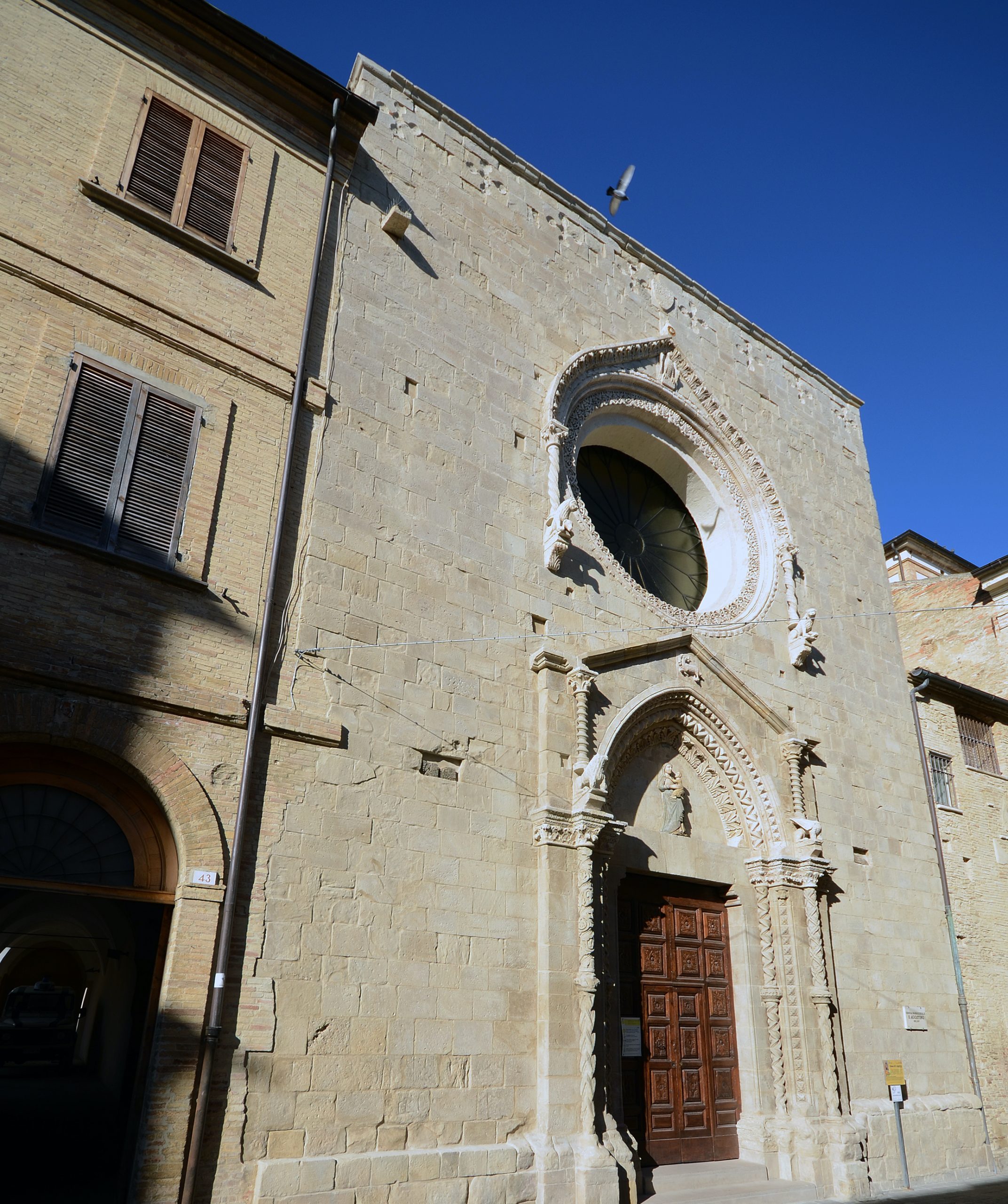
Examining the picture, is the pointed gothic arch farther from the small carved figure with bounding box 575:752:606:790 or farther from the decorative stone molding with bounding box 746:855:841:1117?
the small carved figure with bounding box 575:752:606:790

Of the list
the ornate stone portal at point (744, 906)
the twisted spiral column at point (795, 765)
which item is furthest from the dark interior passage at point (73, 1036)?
the twisted spiral column at point (795, 765)

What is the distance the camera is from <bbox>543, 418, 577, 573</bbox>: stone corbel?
10.1m

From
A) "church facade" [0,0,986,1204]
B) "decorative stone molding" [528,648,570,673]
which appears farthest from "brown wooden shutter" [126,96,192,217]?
"decorative stone molding" [528,648,570,673]

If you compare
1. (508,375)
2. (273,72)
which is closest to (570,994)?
(508,375)

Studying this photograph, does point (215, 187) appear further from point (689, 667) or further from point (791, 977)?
point (791, 977)

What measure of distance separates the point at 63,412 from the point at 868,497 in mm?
13005

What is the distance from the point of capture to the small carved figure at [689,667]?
10836 mm

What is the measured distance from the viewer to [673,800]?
10406mm

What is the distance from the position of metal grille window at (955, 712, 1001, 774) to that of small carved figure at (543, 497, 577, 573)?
9.05 metres

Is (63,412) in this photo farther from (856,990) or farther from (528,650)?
(856,990)

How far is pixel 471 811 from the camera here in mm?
8367

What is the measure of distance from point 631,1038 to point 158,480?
700 cm

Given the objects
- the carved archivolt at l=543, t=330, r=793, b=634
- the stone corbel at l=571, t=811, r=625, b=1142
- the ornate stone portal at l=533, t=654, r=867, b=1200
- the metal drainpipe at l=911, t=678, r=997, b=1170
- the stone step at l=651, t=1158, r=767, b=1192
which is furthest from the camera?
the metal drainpipe at l=911, t=678, r=997, b=1170

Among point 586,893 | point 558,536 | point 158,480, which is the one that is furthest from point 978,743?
point 158,480
